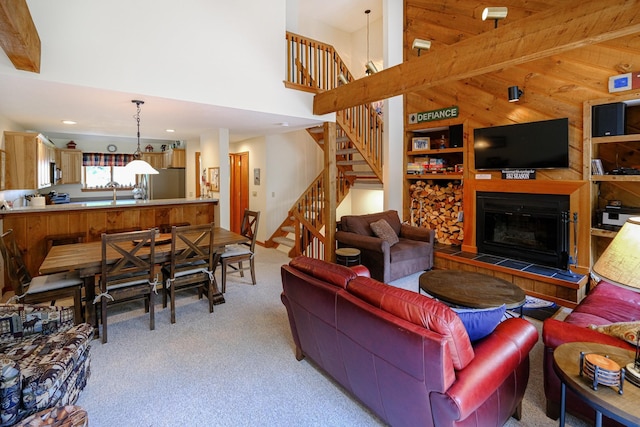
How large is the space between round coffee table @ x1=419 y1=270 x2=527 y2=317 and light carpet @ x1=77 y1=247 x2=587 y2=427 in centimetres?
51

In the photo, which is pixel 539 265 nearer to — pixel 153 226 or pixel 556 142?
pixel 556 142

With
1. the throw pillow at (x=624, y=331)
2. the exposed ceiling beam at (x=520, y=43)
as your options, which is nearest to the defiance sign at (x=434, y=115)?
the exposed ceiling beam at (x=520, y=43)

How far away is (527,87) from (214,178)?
16.8ft

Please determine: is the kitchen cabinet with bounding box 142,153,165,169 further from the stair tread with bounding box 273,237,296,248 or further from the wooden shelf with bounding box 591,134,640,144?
the wooden shelf with bounding box 591,134,640,144

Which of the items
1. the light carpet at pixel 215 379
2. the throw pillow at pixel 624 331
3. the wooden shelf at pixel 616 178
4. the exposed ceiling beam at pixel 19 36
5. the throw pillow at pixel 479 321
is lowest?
the light carpet at pixel 215 379

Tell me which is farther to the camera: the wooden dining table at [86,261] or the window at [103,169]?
the window at [103,169]

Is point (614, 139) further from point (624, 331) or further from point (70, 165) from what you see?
point (70, 165)

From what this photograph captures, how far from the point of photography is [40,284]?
2879 millimetres

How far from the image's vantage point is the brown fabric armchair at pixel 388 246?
4.30 m

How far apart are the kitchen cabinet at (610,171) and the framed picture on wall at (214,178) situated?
5.32 metres

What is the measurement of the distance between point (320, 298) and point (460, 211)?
13.4 ft

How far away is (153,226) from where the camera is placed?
515 centimetres

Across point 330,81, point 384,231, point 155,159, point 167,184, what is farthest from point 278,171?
point 155,159

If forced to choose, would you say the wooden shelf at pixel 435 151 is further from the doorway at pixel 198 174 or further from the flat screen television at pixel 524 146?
the doorway at pixel 198 174
